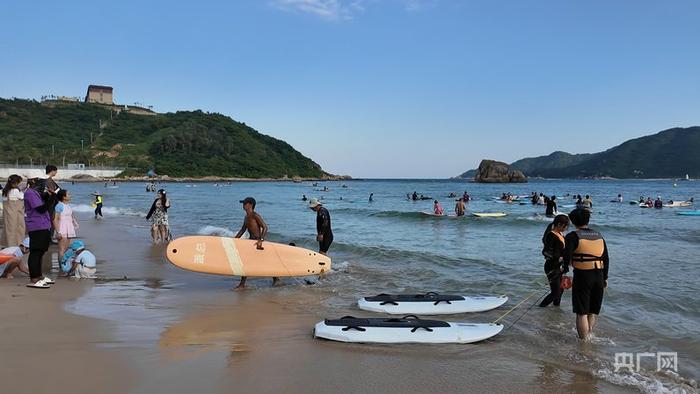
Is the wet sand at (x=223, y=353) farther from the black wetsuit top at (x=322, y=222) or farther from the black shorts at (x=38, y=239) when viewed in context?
the black wetsuit top at (x=322, y=222)

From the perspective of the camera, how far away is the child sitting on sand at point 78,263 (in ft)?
30.3

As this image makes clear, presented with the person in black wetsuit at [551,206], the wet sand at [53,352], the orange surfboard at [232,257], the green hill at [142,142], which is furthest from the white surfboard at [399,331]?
the green hill at [142,142]

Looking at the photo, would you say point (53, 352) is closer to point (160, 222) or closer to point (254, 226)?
point (254, 226)

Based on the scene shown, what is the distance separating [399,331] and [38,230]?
244 inches

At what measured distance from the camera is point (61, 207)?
9875mm

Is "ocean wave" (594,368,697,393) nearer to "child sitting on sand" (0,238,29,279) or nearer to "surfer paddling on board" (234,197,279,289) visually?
"surfer paddling on board" (234,197,279,289)

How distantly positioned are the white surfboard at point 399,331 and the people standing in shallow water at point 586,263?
42.0 inches

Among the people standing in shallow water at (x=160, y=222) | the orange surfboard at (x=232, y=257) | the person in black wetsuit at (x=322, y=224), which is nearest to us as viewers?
the orange surfboard at (x=232, y=257)

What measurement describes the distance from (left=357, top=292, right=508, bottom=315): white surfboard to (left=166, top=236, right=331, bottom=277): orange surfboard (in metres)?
2.17

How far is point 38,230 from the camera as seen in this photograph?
7945 mm

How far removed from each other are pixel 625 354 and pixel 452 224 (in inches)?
732

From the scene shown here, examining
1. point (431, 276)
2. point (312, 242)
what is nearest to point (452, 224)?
point (312, 242)

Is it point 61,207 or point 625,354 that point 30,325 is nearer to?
point 61,207

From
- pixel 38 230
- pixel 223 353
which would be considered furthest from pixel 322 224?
pixel 223 353
